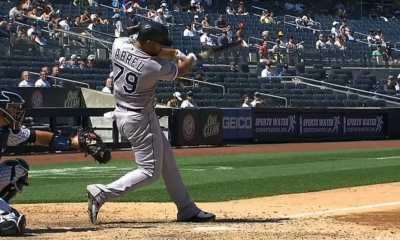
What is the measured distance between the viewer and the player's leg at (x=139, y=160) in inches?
300

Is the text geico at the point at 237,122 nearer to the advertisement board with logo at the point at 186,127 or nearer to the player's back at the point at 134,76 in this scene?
the advertisement board with logo at the point at 186,127

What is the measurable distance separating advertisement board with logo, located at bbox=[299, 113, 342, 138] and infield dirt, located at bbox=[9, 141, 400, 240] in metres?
13.5

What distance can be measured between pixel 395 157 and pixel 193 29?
41.7 ft

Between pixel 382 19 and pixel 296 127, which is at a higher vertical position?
pixel 382 19

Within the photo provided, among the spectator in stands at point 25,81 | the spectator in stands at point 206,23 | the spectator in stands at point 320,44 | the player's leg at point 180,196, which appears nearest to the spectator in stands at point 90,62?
the spectator in stands at point 25,81

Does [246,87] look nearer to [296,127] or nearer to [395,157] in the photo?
[296,127]

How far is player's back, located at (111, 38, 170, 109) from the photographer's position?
7.50 metres

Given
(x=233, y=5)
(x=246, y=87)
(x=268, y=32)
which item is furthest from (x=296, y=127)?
(x=233, y=5)

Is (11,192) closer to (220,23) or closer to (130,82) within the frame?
(130,82)

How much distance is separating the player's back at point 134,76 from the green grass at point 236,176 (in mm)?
2863

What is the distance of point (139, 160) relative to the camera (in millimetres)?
7688

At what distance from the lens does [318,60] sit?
105ft

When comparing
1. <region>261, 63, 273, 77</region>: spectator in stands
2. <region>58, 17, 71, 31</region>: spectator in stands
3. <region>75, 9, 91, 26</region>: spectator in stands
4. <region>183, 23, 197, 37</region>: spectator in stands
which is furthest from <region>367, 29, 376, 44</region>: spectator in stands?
<region>58, 17, 71, 31</region>: spectator in stands

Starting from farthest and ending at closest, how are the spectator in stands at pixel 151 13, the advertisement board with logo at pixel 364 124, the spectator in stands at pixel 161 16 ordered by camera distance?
→ the spectator in stands at pixel 151 13
the spectator in stands at pixel 161 16
the advertisement board with logo at pixel 364 124
